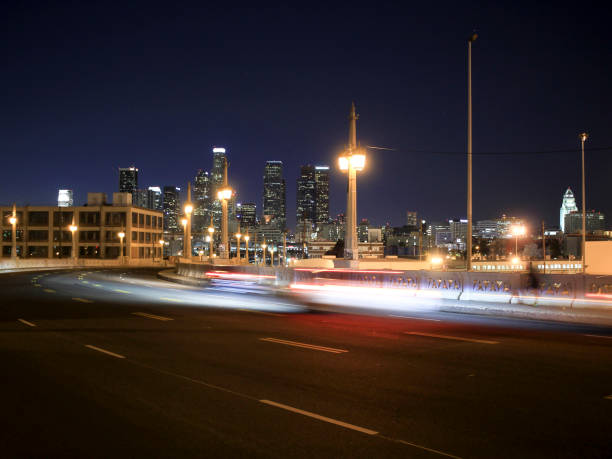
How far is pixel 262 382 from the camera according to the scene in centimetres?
898

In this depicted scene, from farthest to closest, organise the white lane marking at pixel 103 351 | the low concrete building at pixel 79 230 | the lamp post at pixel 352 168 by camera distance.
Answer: the low concrete building at pixel 79 230
the lamp post at pixel 352 168
the white lane marking at pixel 103 351

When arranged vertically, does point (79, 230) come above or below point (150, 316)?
above

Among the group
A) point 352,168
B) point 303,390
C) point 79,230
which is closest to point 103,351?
point 303,390

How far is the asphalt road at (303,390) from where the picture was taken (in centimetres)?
612

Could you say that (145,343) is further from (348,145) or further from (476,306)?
(348,145)

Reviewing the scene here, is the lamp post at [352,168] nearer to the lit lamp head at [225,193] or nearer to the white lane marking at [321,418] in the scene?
the lit lamp head at [225,193]

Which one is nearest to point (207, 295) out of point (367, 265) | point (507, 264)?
point (367, 265)

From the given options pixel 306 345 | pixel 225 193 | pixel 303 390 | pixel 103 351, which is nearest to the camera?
pixel 303 390

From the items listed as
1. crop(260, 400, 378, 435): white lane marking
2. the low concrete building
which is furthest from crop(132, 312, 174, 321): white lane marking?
the low concrete building

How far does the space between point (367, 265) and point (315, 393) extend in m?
44.9

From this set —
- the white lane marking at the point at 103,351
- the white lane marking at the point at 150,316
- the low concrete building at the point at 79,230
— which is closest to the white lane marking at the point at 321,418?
the white lane marking at the point at 103,351

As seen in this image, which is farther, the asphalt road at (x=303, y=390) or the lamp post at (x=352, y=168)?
the lamp post at (x=352, y=168)

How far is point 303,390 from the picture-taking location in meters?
8.44

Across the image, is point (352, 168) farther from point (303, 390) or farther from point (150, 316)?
point (303, 390)
